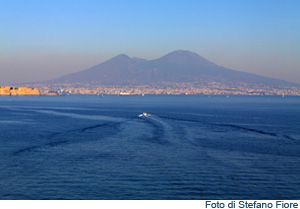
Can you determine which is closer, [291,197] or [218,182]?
[291,197]

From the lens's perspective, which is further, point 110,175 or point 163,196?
point 110,175

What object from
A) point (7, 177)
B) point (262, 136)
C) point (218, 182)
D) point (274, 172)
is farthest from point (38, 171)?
point (262, 136)

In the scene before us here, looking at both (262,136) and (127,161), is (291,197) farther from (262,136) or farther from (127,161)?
(262,136)

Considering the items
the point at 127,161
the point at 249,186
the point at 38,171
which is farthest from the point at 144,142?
the point at 249,186
